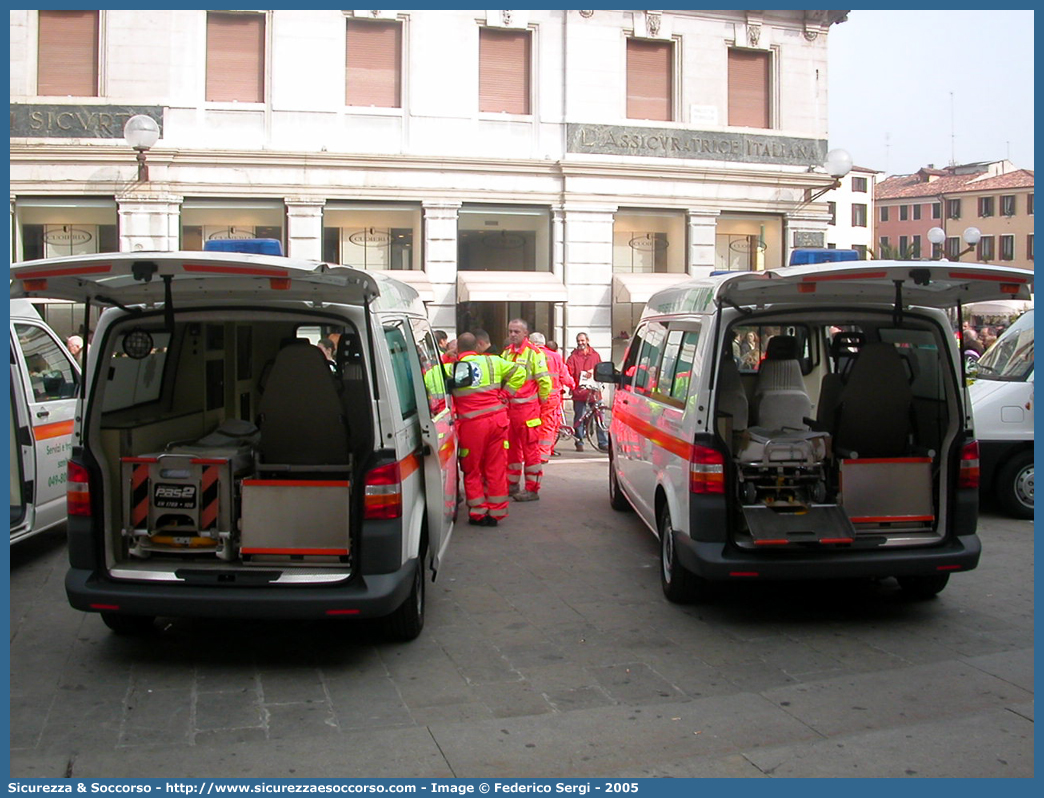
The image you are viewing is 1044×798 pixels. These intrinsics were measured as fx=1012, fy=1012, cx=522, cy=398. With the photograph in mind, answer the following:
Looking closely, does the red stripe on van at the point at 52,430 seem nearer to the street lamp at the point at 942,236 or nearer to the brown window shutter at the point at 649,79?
the street lamp at the point at 942,236

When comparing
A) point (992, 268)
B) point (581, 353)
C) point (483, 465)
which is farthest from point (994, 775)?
point (581, 353)

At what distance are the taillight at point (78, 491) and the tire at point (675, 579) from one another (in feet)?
11.2

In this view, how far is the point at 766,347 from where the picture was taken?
7469 millimetres

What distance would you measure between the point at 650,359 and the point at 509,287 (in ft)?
39.8

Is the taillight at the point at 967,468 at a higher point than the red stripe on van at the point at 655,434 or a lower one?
lower

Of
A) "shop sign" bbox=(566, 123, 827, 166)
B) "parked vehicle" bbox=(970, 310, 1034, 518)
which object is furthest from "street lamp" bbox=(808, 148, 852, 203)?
"parked vehicle" bbox=(970, 310, 1034, 518)

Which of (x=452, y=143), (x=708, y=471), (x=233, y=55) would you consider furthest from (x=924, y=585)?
(x=233, y=55)

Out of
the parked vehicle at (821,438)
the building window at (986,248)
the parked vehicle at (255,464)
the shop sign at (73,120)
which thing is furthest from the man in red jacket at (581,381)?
A: the building window at (986,248)

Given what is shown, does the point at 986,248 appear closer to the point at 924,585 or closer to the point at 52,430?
the point at 924,585

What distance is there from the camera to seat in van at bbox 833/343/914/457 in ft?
21.8

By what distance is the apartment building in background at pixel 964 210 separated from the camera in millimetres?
71812

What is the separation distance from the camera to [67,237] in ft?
61.6

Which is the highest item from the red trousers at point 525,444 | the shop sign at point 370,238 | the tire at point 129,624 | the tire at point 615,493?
the shop sign at point 370,238

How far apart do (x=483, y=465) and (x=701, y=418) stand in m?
3.31
